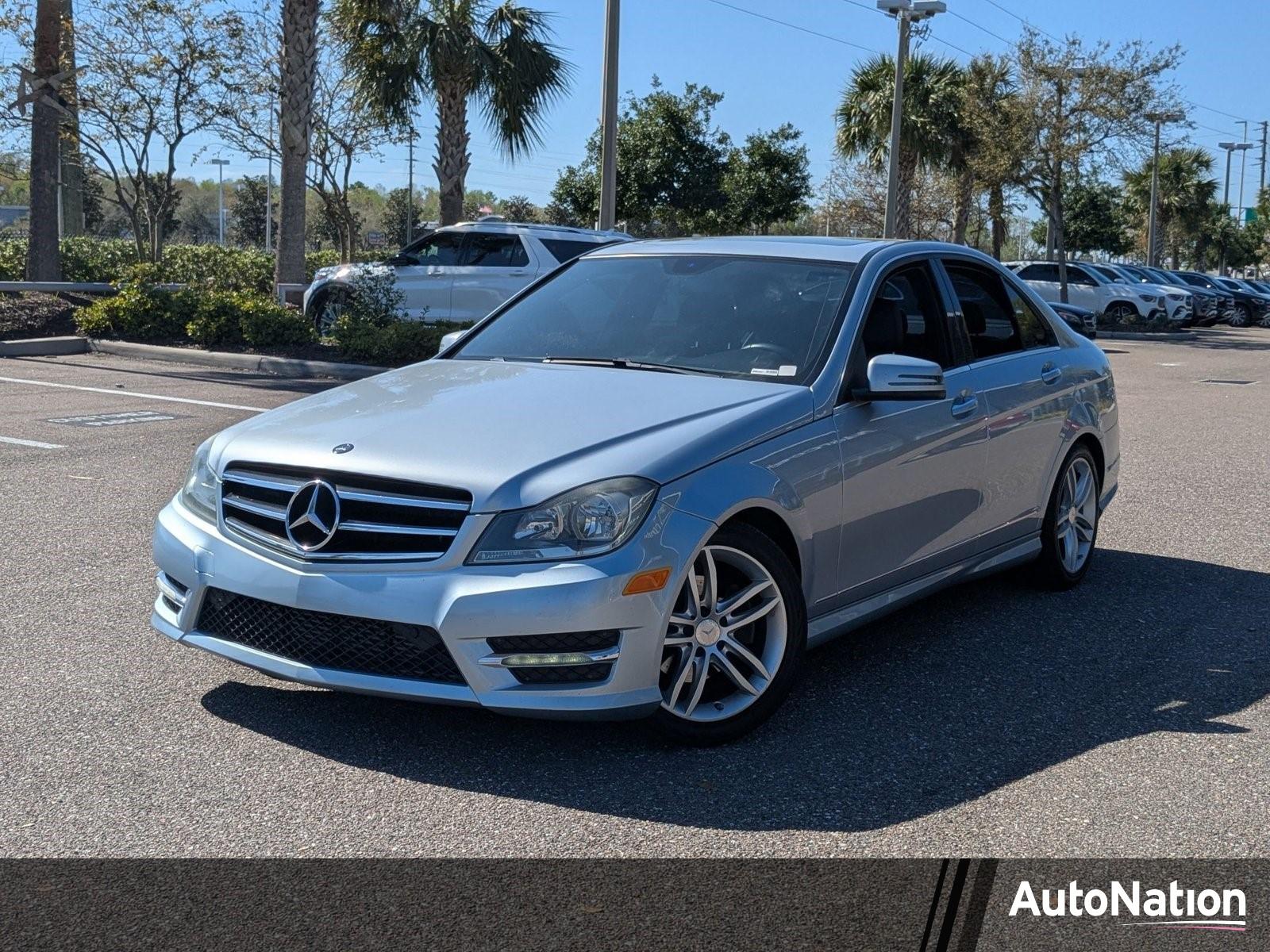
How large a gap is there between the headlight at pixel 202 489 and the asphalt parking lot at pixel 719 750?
0.65 meters

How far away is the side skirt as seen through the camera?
16.2 ft

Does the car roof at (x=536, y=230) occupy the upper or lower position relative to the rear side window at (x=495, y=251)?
upper

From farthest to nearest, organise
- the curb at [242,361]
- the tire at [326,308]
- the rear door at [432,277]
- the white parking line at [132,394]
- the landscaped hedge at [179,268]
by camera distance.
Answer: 1. the landscaped hedge at [179,268]
2. the tire at [326,308]
3. the rear door at [432,277]
4. the curb at [242,361]
5. the white parking line at [132,394]

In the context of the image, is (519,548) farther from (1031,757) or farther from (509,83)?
(509,83)

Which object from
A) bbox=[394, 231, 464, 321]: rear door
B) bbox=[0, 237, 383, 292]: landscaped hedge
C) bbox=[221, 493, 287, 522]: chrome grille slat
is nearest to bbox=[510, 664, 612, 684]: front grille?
bbox=[221, 493, 287, 522]: chrome grille slat

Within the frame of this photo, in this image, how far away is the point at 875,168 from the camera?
38.2 meters

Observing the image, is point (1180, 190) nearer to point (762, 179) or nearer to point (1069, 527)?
point (762, 179)

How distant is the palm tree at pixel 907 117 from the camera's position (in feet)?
118

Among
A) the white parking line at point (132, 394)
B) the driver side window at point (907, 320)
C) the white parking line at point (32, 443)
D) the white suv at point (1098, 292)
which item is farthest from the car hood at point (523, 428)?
the white suv at point (1098, 292)

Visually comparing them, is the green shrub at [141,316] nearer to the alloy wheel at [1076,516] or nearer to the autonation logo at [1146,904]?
the alloy wheel at [1076,516]

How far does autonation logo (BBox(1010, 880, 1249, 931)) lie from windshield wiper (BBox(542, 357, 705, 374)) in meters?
2.34

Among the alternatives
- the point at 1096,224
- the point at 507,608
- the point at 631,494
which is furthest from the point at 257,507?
the point at 1096,224

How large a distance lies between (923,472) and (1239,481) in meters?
5.95

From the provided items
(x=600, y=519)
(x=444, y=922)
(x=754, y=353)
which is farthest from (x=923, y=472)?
(x=444, y=922)
